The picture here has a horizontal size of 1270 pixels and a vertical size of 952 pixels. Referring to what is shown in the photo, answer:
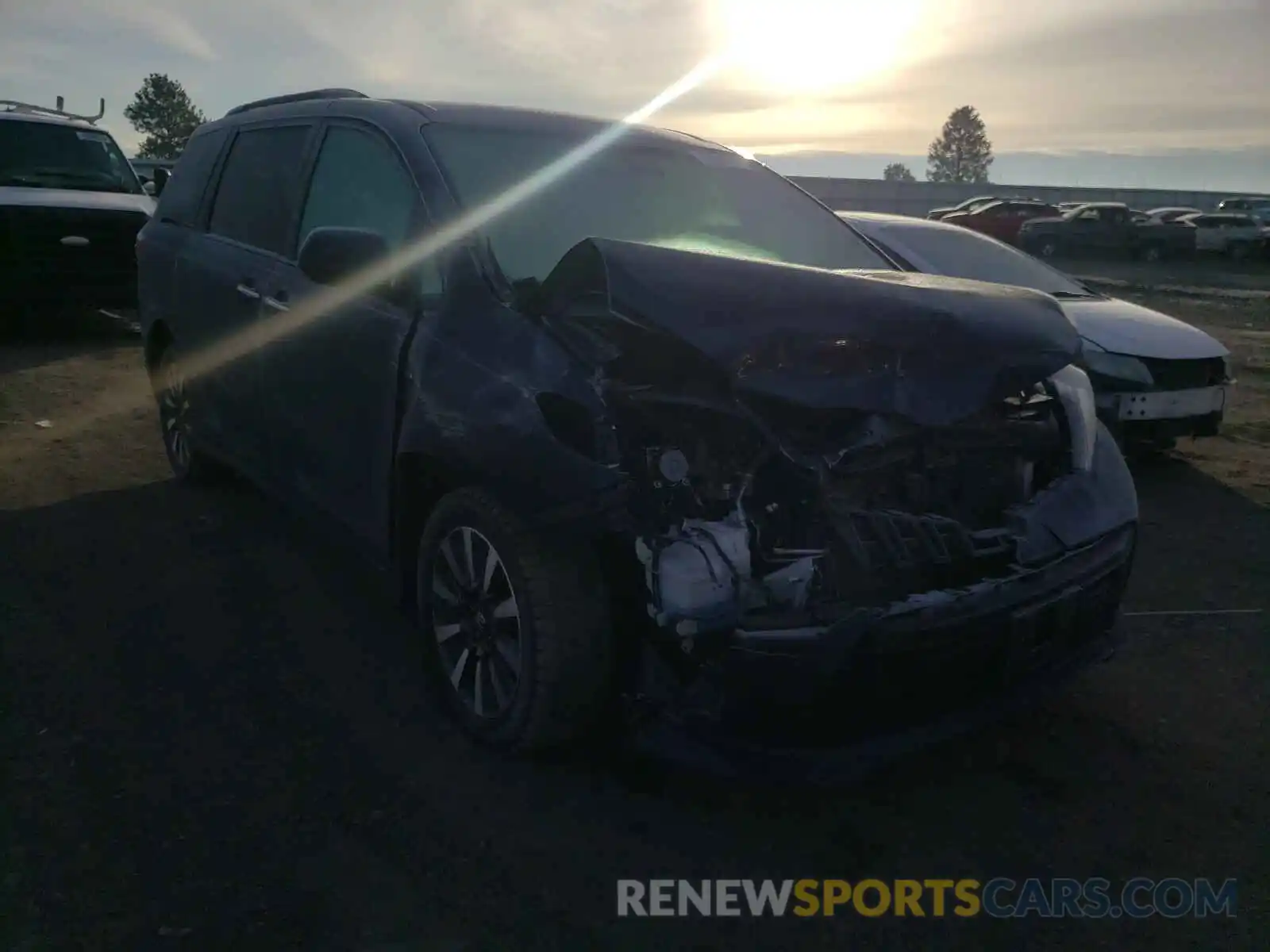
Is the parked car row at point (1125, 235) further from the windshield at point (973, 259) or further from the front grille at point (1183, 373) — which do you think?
the front grille at point (1183, 373)

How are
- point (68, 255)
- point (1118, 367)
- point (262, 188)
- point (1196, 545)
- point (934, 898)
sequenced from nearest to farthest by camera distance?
point (934, 898) < point (262, 188) < point (1196, 545) < point (1118, 367) < point (68, 255)

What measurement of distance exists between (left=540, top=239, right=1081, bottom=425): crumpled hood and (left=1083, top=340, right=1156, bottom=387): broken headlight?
12.6ft

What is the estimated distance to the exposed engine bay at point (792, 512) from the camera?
256cm

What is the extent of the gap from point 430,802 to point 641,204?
2.16m

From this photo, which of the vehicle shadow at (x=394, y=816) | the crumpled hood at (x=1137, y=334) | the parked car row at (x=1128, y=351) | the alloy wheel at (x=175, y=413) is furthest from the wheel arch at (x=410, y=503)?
the crumpled hood at (x=1137, y=334)

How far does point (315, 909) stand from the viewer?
250 centimetres

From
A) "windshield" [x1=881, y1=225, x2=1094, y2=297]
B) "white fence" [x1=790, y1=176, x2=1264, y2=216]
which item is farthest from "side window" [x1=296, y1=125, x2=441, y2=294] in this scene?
"white fence" [x1=790, y1=176, x2=1264, y2=216]

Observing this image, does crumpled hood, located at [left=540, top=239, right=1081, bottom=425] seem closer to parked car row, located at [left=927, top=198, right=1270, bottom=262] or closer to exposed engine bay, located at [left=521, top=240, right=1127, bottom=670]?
exposed engine bay, located at [left=521, top=240, right=1127, bottom=670]

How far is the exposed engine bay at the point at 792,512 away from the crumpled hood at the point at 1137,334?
4.26m

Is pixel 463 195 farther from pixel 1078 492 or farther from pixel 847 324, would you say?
pixel 1078 492

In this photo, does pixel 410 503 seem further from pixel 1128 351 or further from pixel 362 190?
pixel 1128 351

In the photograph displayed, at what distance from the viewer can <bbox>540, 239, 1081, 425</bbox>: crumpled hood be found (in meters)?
2.78

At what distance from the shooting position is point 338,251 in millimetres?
3258

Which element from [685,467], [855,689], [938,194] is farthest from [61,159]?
[938,194]
